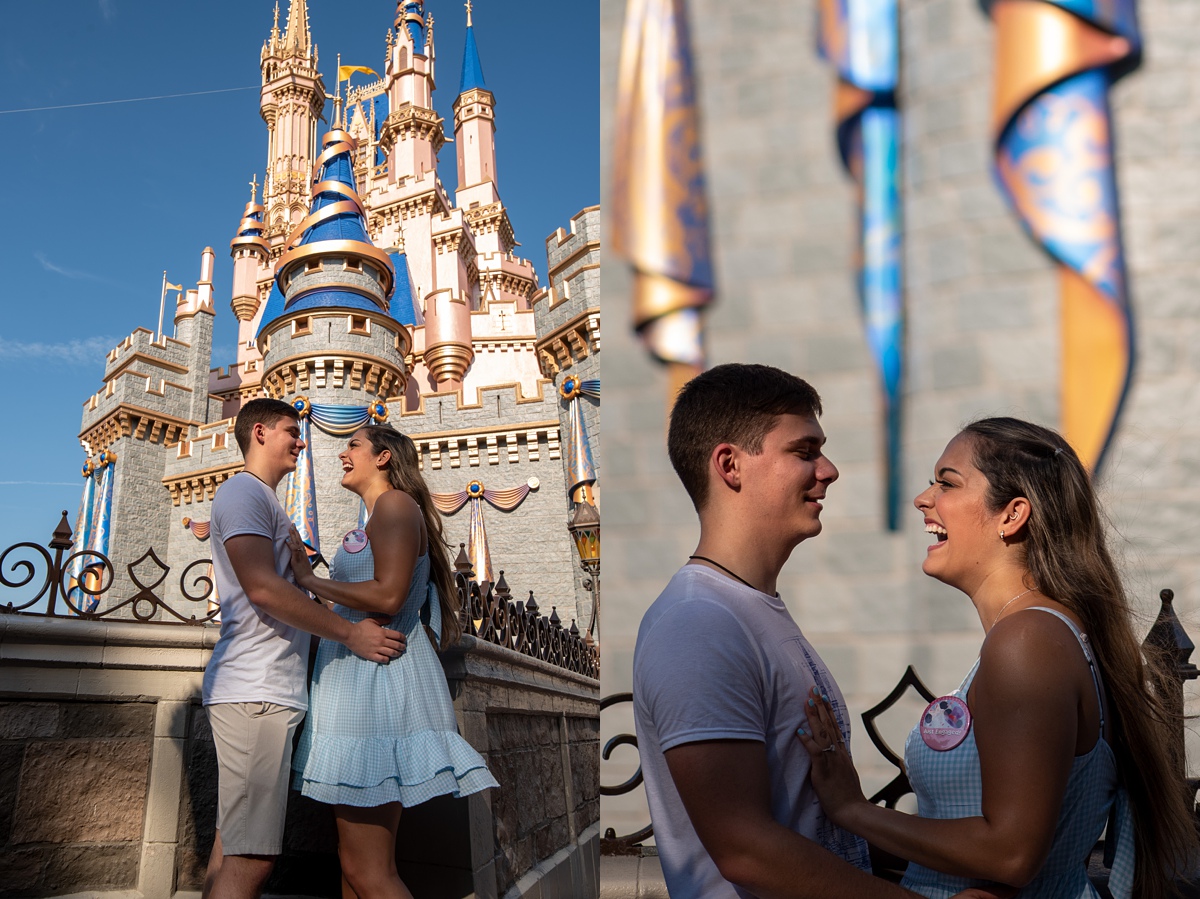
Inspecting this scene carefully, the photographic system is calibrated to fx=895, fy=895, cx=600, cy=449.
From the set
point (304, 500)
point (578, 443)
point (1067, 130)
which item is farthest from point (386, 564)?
point (304, 500)

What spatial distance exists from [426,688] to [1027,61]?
3293 millimetres

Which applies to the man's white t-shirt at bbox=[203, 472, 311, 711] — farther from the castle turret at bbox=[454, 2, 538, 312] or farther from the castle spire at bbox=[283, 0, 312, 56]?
the castle spire at bbox=[283, 0, 312, 56]

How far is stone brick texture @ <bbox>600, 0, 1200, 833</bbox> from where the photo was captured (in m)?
3.30

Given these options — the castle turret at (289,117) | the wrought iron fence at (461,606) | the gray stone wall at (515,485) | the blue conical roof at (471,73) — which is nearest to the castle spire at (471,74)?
the blue conical roof at (471,73)

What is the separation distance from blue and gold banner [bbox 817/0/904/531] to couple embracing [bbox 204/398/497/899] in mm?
1989

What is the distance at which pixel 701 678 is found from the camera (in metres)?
1.04

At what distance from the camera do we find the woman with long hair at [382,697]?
230 centimetres

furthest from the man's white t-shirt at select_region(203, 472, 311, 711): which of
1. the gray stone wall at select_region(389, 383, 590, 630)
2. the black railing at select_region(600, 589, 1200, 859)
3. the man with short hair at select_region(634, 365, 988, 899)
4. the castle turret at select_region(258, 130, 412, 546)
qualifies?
the castle turret at select_region(258, 130, 412, 546)

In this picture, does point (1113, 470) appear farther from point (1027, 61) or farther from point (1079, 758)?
point (1079, 758)

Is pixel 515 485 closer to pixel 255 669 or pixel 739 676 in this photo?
pixel 255 669

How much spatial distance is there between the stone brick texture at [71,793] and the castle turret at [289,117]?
39183 millimetres

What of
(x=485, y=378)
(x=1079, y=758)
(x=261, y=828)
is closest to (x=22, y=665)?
(x=261, y=828)

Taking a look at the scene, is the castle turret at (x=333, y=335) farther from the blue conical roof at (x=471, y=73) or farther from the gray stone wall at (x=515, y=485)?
the blue conical roof at (x=471, y=73)

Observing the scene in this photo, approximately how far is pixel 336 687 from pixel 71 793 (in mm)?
1360
